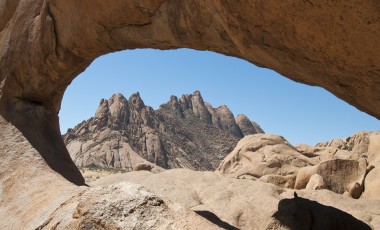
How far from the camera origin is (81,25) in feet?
26.3

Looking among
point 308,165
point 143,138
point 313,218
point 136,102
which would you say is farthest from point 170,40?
point 136,102

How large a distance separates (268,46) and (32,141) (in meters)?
5.62

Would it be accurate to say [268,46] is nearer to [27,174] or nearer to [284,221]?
[284,221]

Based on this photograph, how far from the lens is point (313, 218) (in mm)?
7820

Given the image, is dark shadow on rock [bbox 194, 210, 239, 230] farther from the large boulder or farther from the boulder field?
the large boulder

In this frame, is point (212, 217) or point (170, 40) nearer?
point (170, 40)

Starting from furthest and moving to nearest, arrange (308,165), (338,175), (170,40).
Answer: (308,165)
(338,175)
(170,40)

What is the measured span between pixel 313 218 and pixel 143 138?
228 ft

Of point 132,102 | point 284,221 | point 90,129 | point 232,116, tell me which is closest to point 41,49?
point 284,221

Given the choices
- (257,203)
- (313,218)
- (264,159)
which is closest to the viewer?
(313,218)

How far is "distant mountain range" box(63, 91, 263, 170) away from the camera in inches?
2641

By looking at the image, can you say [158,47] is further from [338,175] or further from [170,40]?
[338,175]

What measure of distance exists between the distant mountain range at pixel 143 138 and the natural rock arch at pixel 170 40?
56.3 meters

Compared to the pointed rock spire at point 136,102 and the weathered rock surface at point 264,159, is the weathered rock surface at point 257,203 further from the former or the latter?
the pointed rock spire at point 136,102
